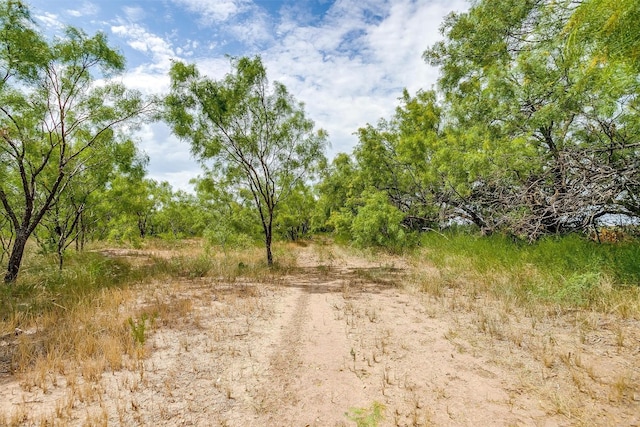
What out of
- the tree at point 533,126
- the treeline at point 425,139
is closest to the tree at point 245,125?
the treeline at point 425,139

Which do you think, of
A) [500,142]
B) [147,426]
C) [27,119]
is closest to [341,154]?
[500,142]

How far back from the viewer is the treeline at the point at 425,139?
22.1 ft

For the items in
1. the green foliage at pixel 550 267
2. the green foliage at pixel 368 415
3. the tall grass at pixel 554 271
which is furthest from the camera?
the green foliage at pixel 550 267

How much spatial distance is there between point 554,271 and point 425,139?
9.64 metres

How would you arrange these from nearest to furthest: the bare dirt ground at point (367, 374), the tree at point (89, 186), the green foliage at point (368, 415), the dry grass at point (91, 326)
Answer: the green foliage at point (368, 415) → the bare dirt ground at point (367, 374) → the dry grass at point (91, 326) → the tree at point (89, 186)

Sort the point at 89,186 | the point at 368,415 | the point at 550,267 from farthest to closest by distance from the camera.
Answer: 1. the point at 89,186
2. the point at 550,267
3. the point at 368,415

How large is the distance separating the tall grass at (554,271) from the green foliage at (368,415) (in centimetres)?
502

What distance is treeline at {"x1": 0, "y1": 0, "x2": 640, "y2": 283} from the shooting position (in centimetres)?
673

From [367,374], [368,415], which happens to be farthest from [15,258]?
[368,415]

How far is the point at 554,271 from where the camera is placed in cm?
760

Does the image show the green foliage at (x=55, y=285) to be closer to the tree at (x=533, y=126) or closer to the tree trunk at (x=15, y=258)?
the tree trunk at (x=15, y=258)

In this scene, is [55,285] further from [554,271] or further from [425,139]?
[425,139]

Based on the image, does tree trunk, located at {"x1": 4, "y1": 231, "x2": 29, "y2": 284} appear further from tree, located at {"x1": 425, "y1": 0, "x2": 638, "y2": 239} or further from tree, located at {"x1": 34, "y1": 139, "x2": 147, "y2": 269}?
tree, located at {"x1": 425, "y1": 0, "x2": 638, "y2": 239}

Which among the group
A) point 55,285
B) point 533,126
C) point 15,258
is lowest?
point 55,285
